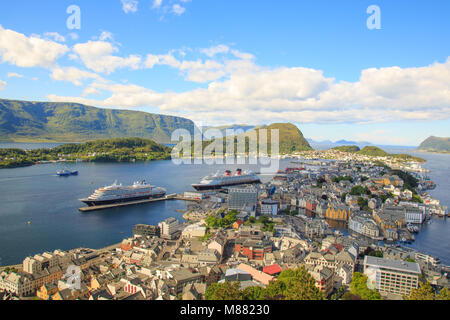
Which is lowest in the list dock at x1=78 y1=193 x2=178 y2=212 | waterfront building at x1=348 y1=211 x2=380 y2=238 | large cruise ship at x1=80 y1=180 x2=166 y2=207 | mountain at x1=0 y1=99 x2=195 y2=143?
waterfront building at x1=348 y1=211 x2=380 y2=238

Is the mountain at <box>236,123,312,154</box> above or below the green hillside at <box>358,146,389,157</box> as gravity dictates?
above

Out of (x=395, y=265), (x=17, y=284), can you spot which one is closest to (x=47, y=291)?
(x=17, y=284)

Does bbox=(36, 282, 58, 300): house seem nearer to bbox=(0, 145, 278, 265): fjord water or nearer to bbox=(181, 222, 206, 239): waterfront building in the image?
bbox=(0, 145, 278, 265): fjord water

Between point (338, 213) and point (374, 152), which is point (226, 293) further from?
point (374, 152)

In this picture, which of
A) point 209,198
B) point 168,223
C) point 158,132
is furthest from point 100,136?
point 168,223

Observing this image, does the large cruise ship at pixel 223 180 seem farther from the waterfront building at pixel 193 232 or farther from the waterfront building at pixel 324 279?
the waterfront building at pixel 324 279

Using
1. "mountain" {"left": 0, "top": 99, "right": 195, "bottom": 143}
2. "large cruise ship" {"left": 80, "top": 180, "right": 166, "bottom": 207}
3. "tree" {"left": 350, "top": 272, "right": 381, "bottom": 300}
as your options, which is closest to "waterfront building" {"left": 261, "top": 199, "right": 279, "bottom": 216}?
"large cruise ship" {"left": 80, "top": 180, "right": 166, "bottom": 207}
